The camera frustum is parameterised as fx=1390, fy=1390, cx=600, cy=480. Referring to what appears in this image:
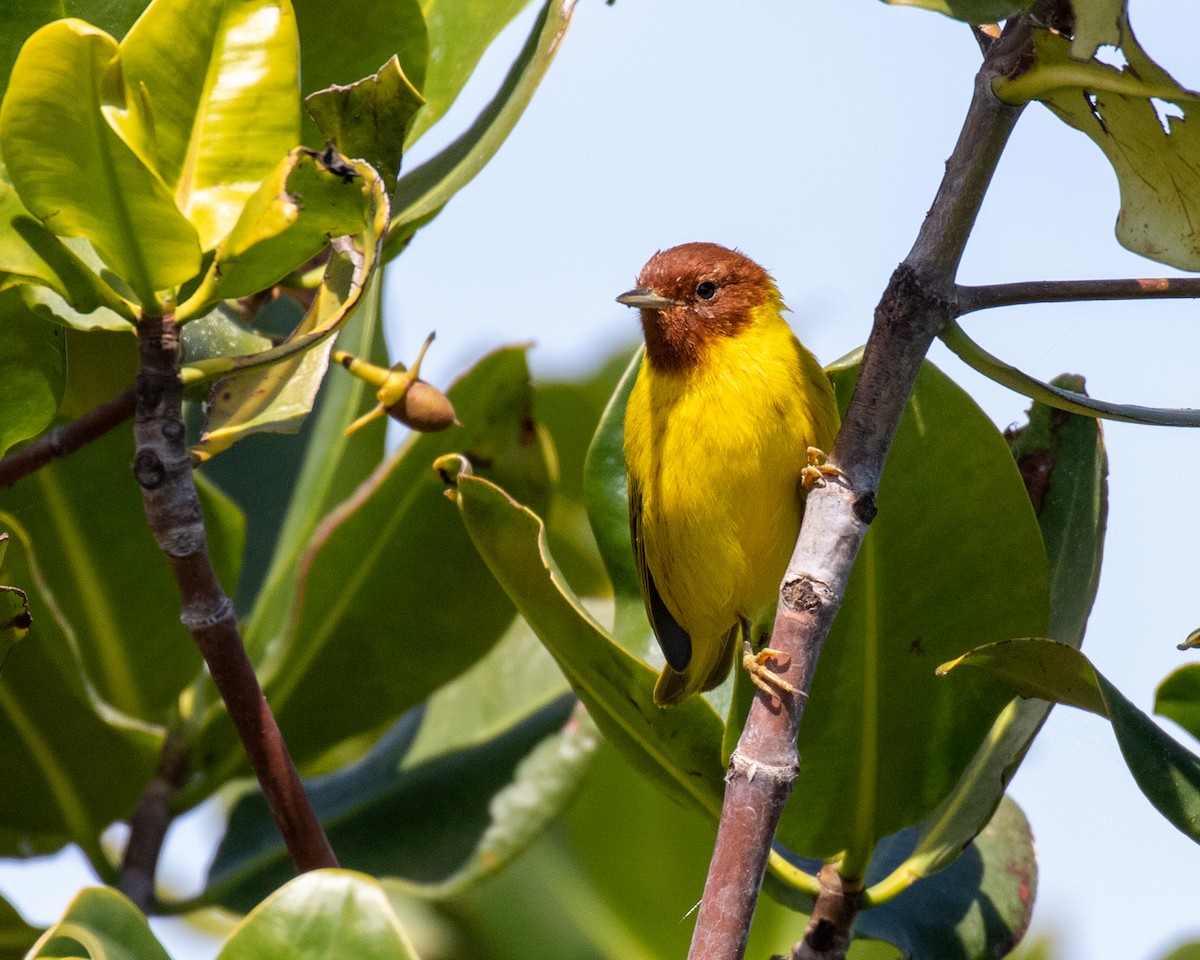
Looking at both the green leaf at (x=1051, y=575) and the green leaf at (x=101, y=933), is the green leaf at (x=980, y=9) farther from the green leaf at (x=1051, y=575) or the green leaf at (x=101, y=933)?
the green leaf at (x=101, y=933)

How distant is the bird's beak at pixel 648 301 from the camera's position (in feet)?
10.5

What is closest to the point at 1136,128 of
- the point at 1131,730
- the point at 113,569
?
the point at 1131,730

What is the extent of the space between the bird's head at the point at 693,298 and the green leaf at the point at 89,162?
160cm

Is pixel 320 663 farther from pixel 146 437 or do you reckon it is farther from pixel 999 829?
pixel 999 829

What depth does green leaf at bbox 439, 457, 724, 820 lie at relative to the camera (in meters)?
1.79

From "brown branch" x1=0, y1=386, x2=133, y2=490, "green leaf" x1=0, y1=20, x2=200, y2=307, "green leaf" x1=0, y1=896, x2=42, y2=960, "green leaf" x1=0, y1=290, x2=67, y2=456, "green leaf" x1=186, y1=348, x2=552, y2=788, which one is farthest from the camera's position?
"green leaf" x1=186, y1=348, x2=552, y2=788

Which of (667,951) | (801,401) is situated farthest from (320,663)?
(801,401)

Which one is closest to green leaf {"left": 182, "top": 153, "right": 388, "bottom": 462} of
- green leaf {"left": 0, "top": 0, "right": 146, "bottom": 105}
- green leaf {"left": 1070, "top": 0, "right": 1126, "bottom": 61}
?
green leaf {"left": 0, "top": 0, "right": 146, "bottom": 105}

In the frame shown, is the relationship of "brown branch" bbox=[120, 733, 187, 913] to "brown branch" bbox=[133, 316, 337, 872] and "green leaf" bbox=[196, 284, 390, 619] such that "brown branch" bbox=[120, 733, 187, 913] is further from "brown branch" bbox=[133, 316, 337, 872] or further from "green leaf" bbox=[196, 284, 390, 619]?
"brown branch" bbox=[133, 316, 337, 872]

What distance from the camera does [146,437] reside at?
1.61m

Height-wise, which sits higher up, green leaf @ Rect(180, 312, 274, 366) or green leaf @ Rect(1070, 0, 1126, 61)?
green leaf @ Rect(1070, 0, 1126, 61)

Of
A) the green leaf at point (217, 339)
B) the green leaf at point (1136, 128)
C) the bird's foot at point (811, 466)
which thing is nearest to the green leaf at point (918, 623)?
the green leaf at point (1136, 128)

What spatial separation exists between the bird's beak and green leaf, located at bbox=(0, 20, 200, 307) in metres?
1.66

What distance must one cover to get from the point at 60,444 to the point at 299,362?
426 millimetres
